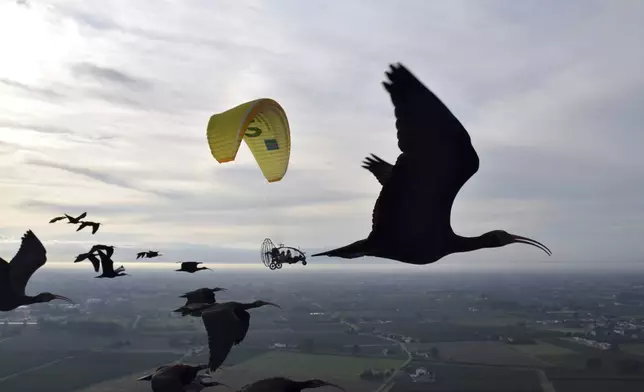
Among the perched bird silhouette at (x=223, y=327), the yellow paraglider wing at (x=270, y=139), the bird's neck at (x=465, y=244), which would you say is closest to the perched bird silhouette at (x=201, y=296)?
the perched bird silhouette at (x=223, y=327)

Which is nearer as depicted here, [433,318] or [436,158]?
[436,158]

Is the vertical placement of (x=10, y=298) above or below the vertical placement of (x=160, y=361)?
above

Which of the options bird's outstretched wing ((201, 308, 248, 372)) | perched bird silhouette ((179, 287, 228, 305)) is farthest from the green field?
bird's outstretched wing ((201, 308, 248, 372))

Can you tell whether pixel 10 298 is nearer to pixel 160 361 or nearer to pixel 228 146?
pixel 228 146

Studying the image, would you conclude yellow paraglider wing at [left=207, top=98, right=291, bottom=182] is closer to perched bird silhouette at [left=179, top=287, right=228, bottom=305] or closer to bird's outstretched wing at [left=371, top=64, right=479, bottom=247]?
perched bird silhouette at [left=179, top=287, right=228, bottom=305]

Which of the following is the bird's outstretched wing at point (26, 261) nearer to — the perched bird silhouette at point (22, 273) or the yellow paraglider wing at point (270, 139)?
the perched bird silhouette at point (22, 273)

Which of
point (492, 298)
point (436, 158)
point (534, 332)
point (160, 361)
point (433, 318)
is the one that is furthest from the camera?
point (492, 298)

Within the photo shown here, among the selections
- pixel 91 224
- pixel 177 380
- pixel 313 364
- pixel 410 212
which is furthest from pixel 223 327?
pixel 313 364

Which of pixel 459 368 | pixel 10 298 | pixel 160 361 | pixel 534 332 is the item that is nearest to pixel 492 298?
pixel 534 332
